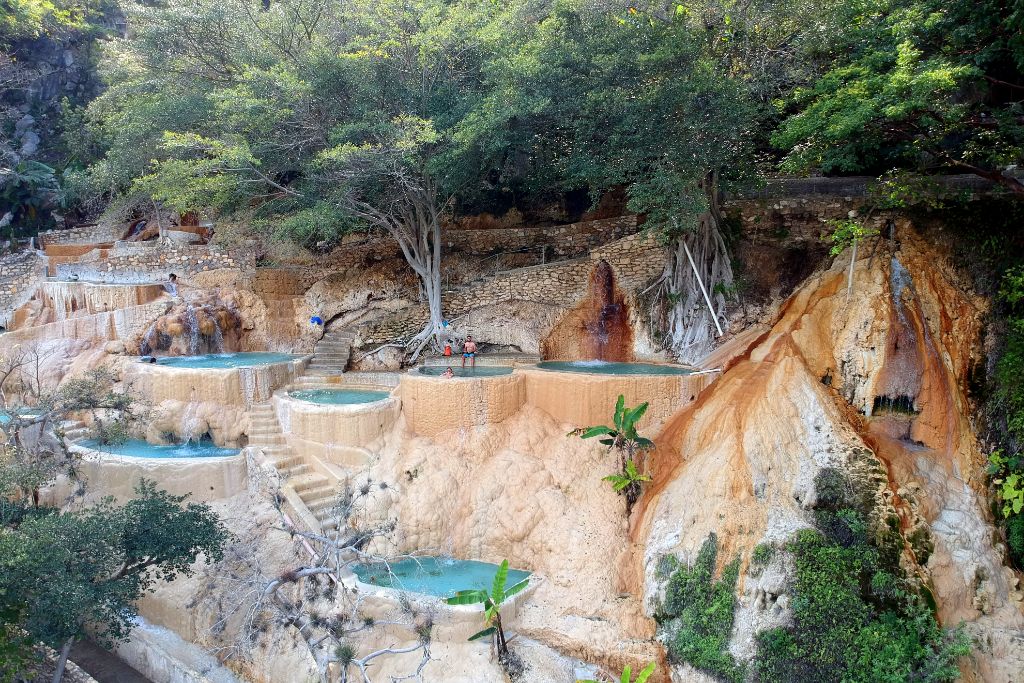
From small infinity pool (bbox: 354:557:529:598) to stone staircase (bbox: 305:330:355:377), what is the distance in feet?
21.5

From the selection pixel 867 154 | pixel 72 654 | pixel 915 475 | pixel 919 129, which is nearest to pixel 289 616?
pixel 72 654

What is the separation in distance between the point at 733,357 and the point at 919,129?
5434 millimetres

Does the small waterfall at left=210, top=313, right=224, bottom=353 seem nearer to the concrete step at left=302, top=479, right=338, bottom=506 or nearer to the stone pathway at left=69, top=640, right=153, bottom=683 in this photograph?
the concrete step at left=302, top=479, right=338, bottom=506

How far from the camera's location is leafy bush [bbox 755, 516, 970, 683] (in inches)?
368

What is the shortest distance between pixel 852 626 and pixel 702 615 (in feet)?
7.14

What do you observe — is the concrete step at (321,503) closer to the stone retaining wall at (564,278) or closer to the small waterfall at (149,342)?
the stone retaining wall at (564,278)

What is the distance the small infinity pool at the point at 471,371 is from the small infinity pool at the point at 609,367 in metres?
0.96

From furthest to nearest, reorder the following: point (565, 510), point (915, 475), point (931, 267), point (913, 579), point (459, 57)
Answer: point (459, 57) → point (565, 510) → point (931, 267) → point (915, 475) → point (913, 579)

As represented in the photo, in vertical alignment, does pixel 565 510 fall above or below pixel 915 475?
below

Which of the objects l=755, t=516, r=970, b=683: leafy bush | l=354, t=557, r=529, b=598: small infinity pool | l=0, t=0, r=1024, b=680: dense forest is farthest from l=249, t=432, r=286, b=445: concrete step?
l=755, t=516, r=970, b=683: leafy bush

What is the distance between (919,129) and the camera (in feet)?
37.6

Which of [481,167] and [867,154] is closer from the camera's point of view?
[867,154]

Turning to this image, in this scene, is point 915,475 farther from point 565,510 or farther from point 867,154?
point 867,154

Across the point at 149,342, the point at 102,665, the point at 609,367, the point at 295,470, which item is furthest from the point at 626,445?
the point at 149,342
